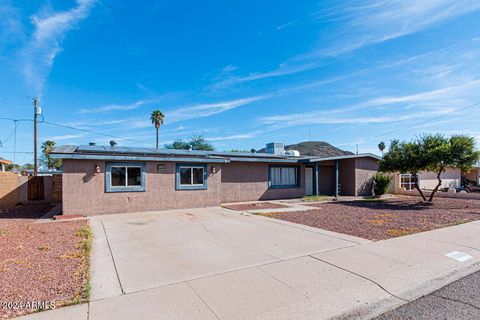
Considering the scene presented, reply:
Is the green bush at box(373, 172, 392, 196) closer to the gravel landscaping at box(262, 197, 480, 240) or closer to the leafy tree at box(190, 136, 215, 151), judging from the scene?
the gravel landscaping at box(262, 197, 480, 240)

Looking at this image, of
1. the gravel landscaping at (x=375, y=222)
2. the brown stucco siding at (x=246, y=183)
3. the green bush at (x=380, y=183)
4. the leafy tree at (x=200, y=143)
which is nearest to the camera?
the gravel landscaping at (x=375, y=222)

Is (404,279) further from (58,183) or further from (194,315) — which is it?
(58,183)

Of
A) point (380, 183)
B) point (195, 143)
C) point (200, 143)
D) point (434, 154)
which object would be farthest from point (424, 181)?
point (195, 143)

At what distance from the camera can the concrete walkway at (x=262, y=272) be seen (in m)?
3.29

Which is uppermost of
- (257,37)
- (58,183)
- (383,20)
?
(257,37)

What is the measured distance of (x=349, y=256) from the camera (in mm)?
5348

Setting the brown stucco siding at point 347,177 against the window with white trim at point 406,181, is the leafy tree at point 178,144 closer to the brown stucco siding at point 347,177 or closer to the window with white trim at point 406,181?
the brown stucco siding at point 347,177

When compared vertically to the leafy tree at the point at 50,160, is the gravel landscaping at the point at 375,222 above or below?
below

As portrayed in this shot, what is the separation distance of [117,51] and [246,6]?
7695 millimetres

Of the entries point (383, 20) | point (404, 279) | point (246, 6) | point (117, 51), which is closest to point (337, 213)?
point (404, 279)

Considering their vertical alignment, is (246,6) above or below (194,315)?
above

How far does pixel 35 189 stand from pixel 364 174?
20529 millimetres

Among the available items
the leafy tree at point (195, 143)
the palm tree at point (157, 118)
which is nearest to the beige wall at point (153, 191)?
the palm tree at point (157, 118)

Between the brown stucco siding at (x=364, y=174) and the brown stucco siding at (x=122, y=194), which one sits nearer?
the brown stucco siding at (x=122, y=194)
